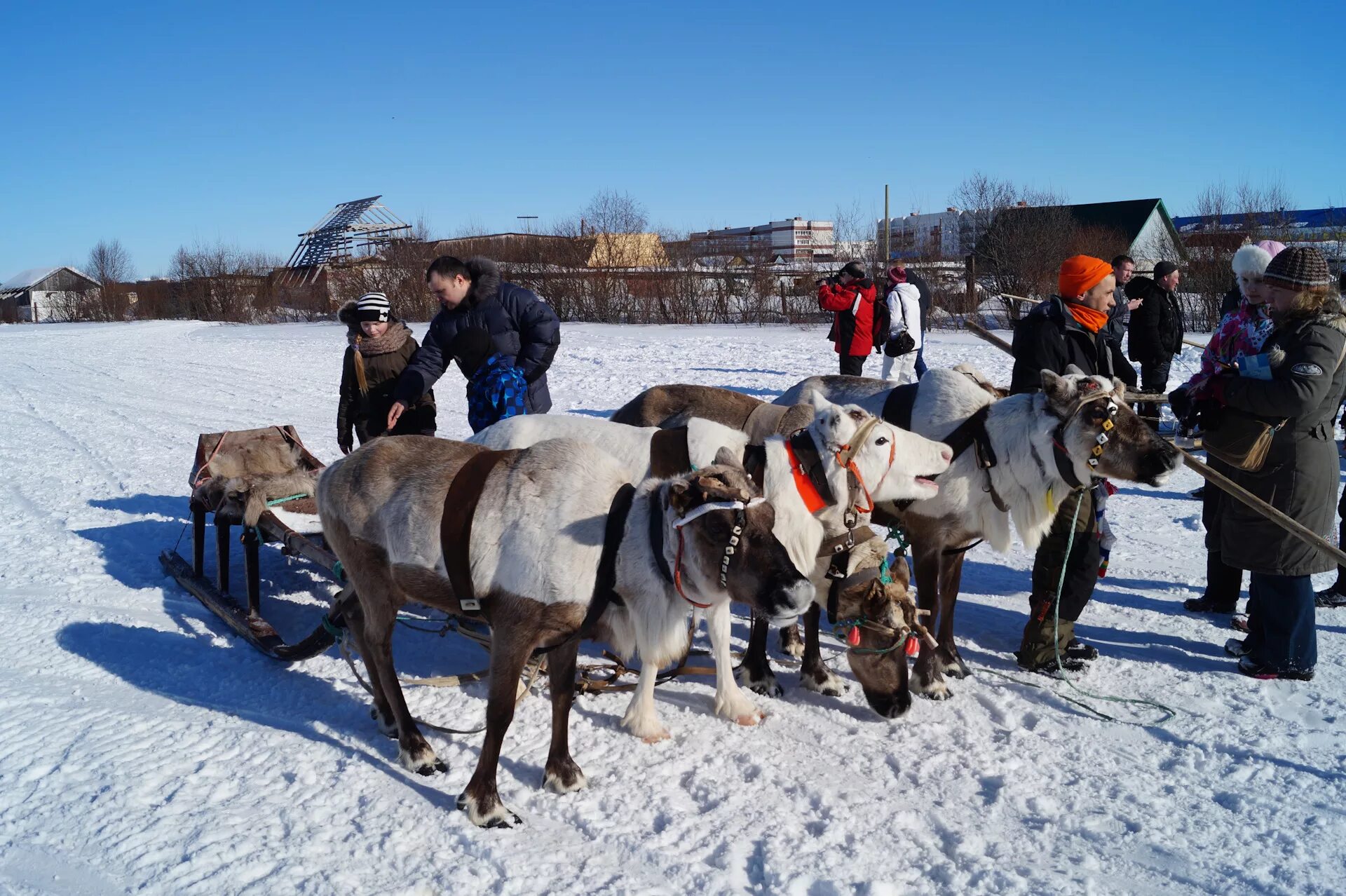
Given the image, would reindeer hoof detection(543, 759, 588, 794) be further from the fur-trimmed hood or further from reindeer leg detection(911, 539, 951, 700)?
the fur-trimmed hood

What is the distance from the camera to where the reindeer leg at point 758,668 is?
4773mm

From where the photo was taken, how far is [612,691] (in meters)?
4.75

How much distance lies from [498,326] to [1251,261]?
4.69 m

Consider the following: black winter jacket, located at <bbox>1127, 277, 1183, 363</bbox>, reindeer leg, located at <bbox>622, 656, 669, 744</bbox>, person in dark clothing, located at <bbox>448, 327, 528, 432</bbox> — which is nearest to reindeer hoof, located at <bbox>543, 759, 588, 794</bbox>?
reindeer leg, located at <bbox>622, 656, 669, 744</bbox>

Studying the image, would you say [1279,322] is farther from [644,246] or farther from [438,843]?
[644,246]

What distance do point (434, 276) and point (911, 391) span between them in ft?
10.7

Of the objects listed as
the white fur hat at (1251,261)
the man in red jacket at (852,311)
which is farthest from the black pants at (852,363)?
the white fur hat at (1251,261)

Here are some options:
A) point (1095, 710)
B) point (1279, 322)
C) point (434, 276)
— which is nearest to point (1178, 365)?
point (1279, 322)

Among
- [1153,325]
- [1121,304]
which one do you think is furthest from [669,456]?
[1121,304]

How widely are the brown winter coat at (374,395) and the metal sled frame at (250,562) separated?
1.64ft

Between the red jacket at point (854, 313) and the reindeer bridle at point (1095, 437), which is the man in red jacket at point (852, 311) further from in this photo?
the reindeer bridle at point (1095, 437)

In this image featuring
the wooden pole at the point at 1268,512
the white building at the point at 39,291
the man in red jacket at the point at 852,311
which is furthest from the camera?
the white building at the point at 39,291

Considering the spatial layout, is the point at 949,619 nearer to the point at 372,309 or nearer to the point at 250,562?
the point at 250,562

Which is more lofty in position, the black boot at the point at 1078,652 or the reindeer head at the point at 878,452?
the reindeer head at the point at 878,452
